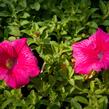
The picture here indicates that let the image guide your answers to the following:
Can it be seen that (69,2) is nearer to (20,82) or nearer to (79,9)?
(79,9)

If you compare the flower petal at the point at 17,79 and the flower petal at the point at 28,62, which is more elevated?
the flower petal at the point at 28,62

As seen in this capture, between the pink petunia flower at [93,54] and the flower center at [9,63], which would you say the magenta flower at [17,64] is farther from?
the pink petunia flower at [93,54]

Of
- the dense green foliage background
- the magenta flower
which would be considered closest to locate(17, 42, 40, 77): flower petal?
the magenta flower

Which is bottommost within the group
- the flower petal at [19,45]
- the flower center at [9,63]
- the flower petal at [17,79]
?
the flower petal at [17,79]

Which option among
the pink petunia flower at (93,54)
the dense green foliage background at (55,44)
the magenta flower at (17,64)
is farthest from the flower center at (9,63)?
the pink petunia flower at (93,54)

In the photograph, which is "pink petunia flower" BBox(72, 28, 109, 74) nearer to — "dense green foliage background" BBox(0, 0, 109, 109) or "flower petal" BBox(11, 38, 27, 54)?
"dense green foliage background" BBox(0, 0, 109, 109)
